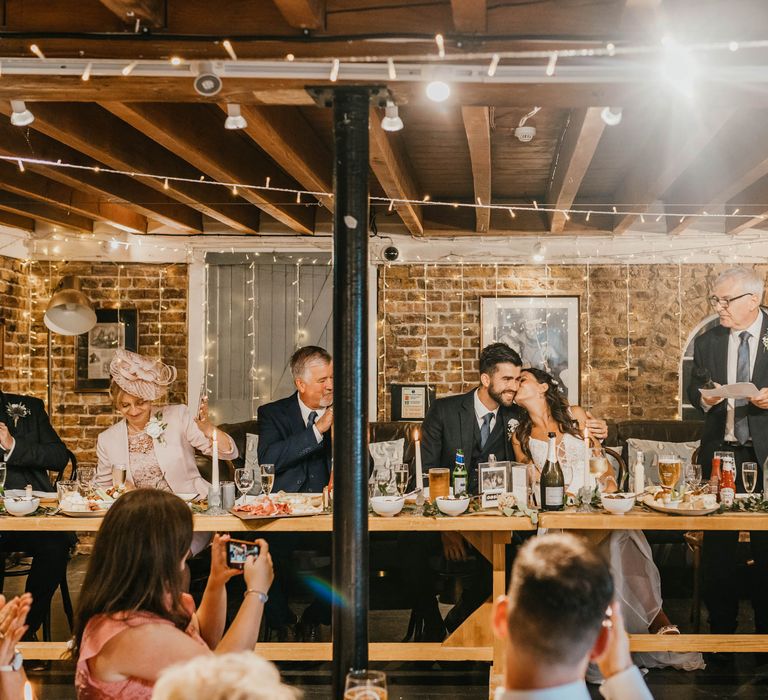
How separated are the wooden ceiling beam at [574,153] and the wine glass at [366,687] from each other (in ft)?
8.40

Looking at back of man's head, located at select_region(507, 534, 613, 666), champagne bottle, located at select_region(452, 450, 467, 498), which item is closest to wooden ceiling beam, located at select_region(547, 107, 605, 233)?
champagne bottle, located at select_region(452, 450, 467, 498)

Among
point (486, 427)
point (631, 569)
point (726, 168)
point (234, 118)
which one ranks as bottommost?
point (631, 569)

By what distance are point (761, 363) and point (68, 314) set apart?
188 inches

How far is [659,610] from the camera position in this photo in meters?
3.98

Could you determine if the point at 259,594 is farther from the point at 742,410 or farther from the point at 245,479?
the point at 742,410

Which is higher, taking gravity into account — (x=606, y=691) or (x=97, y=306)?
(x=97, y=306)

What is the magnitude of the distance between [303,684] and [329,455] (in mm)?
1165

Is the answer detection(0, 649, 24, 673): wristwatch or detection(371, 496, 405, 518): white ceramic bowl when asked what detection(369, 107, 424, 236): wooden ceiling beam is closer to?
detection(371, 496, 405, 518): white ceramic bowl

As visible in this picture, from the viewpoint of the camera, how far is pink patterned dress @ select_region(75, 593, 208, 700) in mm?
1886

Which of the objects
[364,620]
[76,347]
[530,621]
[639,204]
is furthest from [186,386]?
[530,621]

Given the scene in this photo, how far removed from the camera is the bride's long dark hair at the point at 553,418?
14.2 feet

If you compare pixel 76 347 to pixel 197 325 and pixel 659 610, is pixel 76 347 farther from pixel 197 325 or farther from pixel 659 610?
pixel 659 610

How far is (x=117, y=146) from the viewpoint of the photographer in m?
4.23

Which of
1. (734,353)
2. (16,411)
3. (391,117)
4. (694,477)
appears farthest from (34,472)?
(734,353)
